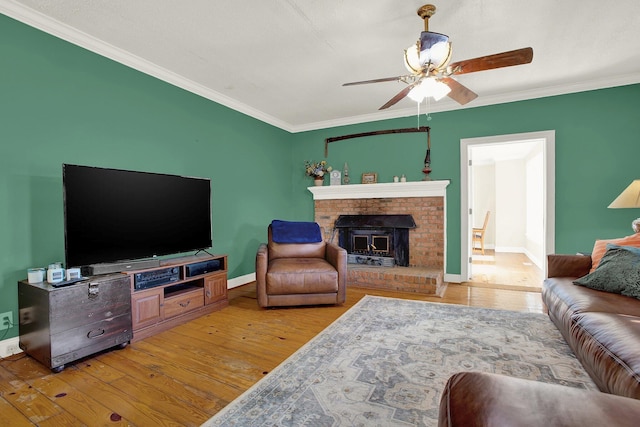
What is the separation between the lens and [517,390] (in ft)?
2.87

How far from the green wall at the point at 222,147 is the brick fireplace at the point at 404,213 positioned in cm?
19

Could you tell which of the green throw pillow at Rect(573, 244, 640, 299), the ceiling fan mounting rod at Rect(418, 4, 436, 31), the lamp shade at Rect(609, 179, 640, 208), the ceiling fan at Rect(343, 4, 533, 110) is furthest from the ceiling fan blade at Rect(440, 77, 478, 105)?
the lamp shade at Rect(609, 179, 640, 208)

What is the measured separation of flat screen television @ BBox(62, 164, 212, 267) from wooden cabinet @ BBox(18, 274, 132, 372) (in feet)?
0.85

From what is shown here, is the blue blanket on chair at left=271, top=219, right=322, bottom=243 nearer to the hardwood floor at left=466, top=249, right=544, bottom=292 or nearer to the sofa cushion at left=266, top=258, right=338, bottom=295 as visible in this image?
the sofa cushion at left=266, top=258, right=338, bottom=295

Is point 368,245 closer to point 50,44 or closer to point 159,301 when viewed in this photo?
point 159,301

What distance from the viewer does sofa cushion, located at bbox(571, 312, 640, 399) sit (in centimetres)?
131

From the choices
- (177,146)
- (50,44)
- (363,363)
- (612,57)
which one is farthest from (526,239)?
(50,44)

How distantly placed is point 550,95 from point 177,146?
467cm

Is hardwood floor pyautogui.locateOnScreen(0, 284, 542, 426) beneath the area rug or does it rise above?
beneath

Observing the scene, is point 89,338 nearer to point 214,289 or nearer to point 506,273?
point 214,289

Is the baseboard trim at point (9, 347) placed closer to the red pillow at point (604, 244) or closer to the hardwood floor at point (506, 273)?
the red pillow at point (604, 244)

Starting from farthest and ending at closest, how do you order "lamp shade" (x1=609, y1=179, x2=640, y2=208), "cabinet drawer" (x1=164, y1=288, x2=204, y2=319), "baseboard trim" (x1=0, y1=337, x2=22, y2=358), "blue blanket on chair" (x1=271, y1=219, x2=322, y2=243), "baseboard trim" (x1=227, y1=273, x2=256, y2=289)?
"baseboard trim" (x1=227, y1=273, x2=256, y2=289) < "blue blanket on chair" (x1=271, y1=219, x2=322, y2=243) < "lamp shade" (x1=609, y1=179, x2=640, y2=208) < "cabinet drawer" (x1=164, y1=288, x2=204, y2=319) < "baseboard trim" (x1=0, y1=337, x2=22, y2=358)

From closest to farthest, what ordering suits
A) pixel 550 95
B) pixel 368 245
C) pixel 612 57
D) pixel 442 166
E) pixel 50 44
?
pixel 50 44, pixel 612 57, pixel 550 95, pixel 442 166, pixel 368 245

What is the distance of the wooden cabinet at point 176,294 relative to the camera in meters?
2.59
